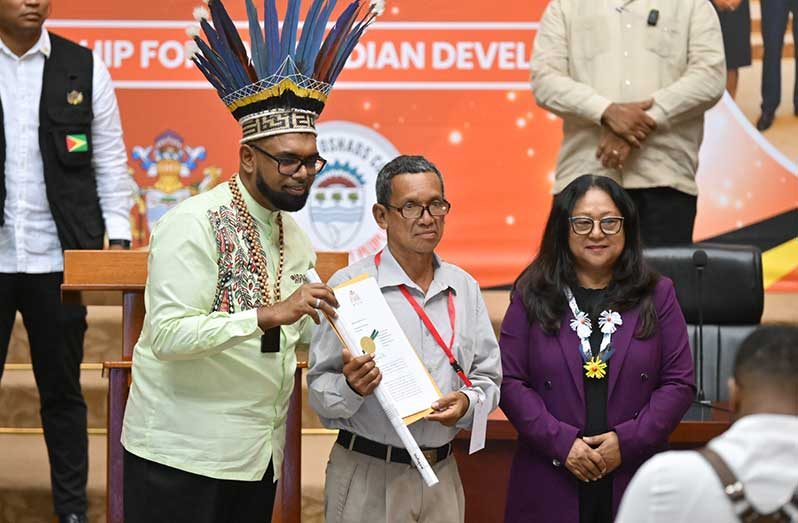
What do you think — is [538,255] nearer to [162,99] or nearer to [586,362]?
[586,362]

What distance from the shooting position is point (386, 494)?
10.4 ft

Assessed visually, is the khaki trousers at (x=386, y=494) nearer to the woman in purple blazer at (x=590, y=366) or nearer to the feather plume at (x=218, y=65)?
the woman in purple blazer at (x=590, y=366)

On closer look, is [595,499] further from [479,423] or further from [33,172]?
[33,172]

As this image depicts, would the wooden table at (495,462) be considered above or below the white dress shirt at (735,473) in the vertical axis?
below

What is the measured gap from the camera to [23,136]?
4.46 meters

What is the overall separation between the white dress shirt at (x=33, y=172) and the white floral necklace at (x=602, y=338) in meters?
1.84

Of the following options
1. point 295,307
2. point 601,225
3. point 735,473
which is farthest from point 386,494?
point 735,473

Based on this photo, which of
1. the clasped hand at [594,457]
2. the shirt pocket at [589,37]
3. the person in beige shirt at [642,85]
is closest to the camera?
the clasped hand at [594,457]

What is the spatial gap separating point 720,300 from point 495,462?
1276 millimetres

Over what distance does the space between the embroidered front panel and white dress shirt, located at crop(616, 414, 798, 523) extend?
4.04 ft

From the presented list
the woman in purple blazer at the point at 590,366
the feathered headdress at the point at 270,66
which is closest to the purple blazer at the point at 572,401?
the woman in purple blazer at the point at 590,366

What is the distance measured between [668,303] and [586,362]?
29 cm

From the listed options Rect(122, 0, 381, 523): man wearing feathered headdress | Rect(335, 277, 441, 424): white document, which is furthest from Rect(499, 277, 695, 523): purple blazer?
Rect(122, 0, 381, 523): man wearing feathered headdress

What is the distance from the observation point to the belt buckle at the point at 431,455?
3197mm
